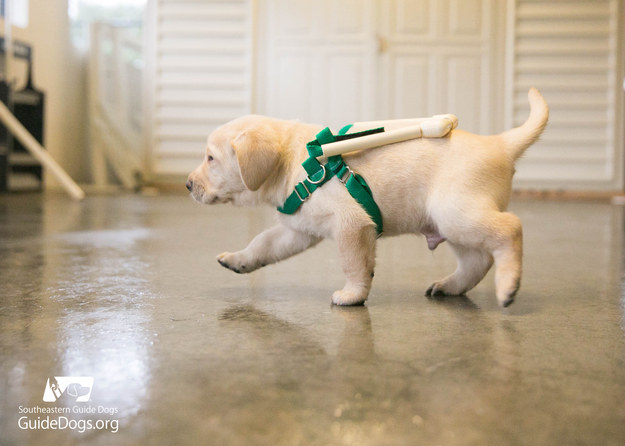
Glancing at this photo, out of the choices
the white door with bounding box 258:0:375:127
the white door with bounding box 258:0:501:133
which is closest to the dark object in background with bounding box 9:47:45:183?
the white door with bounding box 258:0:375:127

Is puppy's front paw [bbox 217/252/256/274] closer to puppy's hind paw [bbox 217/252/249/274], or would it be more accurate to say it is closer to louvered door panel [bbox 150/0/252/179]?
puppy's hind paw [bbox 217/252/249/274]

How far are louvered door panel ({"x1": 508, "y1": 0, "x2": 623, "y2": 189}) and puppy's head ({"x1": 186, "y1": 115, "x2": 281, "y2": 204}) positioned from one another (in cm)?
548

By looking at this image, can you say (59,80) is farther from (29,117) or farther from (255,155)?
(255,155)

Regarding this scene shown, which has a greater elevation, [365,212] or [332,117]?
[332,117]

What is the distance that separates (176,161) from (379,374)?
20.7ft

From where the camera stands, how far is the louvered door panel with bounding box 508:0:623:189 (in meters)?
6.46

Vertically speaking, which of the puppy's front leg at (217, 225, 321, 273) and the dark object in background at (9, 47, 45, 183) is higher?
the dark object in background at (9, 47, 45, 183)

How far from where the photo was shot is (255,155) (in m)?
1.43

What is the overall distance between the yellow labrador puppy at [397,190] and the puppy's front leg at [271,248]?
28mm

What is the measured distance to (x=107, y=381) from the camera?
0.90m

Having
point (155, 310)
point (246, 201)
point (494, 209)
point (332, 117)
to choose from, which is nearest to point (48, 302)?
point (155, 310)

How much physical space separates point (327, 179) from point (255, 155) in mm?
167

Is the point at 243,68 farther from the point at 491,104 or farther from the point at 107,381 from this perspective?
the point at 107,381

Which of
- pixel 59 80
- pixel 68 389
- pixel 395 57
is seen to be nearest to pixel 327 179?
pixel 68 389
